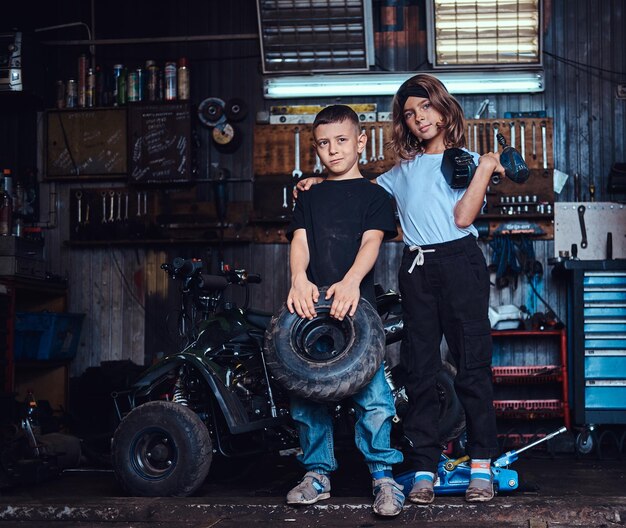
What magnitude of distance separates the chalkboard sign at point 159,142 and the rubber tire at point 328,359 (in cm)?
320

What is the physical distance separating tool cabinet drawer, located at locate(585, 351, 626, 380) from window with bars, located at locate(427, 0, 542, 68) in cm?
195

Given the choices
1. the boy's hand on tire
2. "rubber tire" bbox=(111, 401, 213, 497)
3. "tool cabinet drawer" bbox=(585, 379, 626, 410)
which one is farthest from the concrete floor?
"tool cabinet drawer" bbox=(585, 379, 626, 410)

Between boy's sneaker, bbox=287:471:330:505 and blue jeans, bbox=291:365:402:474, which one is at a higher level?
blue jeans, bbox=291:365:402:474

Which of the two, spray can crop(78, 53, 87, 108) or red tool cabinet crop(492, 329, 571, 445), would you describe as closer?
red tool cabinet crop(492, 329, 571, 445)

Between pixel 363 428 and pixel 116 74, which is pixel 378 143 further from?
pixel 363 428

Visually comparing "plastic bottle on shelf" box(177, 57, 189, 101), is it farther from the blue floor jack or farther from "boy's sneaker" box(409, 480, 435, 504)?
"boy's sneaker" box(409, 480, 435, 504)

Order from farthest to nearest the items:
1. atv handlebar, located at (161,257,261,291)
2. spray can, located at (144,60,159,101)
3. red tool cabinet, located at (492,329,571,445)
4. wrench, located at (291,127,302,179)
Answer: spray can, located at (144,60,159,101) → wrench, located at (291,127,302,179) → red tool cabinet, located at (492,329,571,445) → atv handlebar, located at (161,257,261,291)

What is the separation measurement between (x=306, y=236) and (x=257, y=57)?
3.31m

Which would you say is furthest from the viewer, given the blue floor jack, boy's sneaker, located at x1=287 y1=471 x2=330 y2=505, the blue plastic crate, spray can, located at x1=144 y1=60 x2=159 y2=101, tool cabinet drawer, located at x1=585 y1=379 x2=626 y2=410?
spray can, located at x1=144 y1=60 x2=159 y2=101

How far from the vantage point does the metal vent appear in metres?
5.79

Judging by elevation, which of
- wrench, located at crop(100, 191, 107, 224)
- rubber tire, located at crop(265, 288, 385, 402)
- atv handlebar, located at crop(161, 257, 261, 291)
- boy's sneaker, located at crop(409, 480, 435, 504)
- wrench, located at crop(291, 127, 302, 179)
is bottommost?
boy's sneaker, located at crop(409, 480, 435, 504)

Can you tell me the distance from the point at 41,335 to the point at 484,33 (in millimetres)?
3438

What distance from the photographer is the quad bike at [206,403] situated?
11.7 ft

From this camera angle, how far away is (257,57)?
609cm
